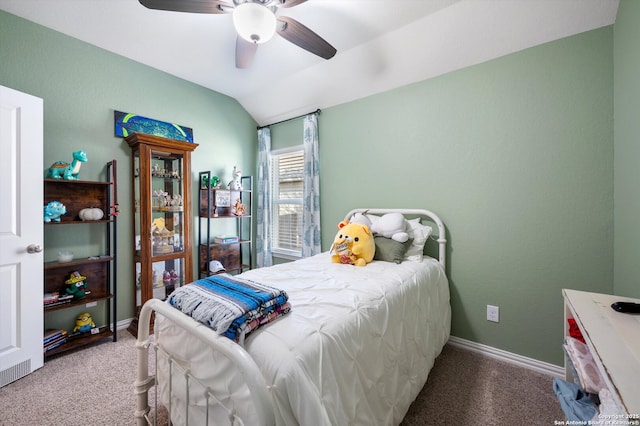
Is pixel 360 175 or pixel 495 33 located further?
pixel 360 175

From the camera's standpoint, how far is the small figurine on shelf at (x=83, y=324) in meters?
2.30

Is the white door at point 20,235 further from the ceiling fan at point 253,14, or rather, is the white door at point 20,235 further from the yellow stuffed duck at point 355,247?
the yellow stuffed duck at point 355,247

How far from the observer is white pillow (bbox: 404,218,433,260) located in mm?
2225

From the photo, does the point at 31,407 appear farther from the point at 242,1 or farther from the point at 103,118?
the point at 242,1

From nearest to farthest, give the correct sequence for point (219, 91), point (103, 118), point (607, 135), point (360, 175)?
point (607, 135) < point (103, 118) < point (360, 175) < point (219, 91)

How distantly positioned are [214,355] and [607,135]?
2634 millimetres

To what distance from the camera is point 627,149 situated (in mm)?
1479

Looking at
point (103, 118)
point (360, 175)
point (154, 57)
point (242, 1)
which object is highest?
point (154, 57)

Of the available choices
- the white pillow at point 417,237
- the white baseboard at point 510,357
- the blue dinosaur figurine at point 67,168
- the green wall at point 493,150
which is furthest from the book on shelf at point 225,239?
the white baseboard at point 510,357

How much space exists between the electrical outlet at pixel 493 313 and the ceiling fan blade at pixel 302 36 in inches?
92.6

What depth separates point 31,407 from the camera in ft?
5.16

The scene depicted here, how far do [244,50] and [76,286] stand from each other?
8.01 feet

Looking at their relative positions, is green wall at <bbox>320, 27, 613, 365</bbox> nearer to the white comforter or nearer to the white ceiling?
Answer: the white ceiling

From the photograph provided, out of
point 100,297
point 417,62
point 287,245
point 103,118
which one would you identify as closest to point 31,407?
point 100,297
